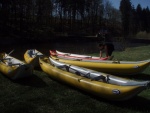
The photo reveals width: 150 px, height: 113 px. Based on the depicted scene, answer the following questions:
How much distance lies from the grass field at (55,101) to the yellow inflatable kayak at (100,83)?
0.21 metres

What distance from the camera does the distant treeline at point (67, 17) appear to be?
39.0 metres

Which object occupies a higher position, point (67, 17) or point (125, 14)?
point (125, 14)

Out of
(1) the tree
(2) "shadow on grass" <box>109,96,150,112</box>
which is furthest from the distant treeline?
(2) "shadow on grass" <box>109,96,150,112</box>

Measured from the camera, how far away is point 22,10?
40719 mm

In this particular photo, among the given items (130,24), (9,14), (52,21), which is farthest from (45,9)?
(130,24)

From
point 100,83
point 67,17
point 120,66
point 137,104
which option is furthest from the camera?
point 67,17

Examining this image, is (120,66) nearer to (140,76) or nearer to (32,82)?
(140,76)

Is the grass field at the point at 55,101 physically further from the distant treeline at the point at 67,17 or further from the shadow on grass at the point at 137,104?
the distant treeline at the point at 67,17

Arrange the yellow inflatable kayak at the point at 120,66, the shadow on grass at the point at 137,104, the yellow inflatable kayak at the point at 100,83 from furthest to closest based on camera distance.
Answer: the yellow inflatable kayak at the point at 120,66
the shadow on grass at the point at 137,104
the yellow inflatable kayak at the point at 100,83

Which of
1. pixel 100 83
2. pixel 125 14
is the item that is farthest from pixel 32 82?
pixel 125 14

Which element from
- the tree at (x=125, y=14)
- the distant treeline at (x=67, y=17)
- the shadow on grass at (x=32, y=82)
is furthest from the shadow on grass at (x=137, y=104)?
the tree at (x=125, y=14)

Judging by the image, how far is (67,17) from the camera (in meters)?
53.4

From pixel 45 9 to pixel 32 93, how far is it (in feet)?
133

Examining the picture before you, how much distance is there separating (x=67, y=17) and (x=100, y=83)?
4817 cm
